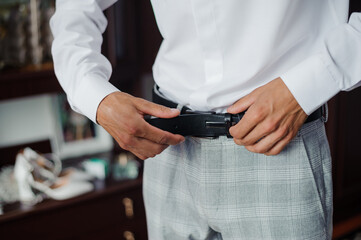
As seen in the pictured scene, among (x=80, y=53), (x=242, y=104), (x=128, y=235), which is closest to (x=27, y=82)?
(x=128, y=235)

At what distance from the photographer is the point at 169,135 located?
703mm

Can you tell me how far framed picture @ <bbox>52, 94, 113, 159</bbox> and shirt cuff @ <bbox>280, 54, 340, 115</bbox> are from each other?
1374 mm

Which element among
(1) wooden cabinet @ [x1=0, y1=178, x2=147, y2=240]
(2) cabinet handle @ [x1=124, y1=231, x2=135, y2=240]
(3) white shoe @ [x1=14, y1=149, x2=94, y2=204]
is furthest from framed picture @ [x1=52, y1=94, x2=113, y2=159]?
(2) cabinet handle @ [x1=124, y1=231, x2=135, y2=240]

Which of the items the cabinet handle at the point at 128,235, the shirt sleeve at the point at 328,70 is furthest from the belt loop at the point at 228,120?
the cabinet handle at the point at 128,235

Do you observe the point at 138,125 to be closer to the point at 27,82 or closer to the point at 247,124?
the point at 247,124

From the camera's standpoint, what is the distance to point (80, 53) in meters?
0.85

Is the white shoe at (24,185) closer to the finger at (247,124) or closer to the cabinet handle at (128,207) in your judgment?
the cabinet handle at (128,207)

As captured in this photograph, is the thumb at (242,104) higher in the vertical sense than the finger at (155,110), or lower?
higher

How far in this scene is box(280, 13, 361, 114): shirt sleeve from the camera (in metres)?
0.64

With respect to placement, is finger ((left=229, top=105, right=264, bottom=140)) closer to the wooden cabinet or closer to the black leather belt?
the black leather belt

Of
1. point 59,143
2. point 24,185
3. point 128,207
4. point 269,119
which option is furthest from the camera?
point 59,143

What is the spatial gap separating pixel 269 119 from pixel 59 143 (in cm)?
139

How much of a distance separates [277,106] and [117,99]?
261 millimetres

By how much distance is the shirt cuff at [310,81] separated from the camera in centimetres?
64
